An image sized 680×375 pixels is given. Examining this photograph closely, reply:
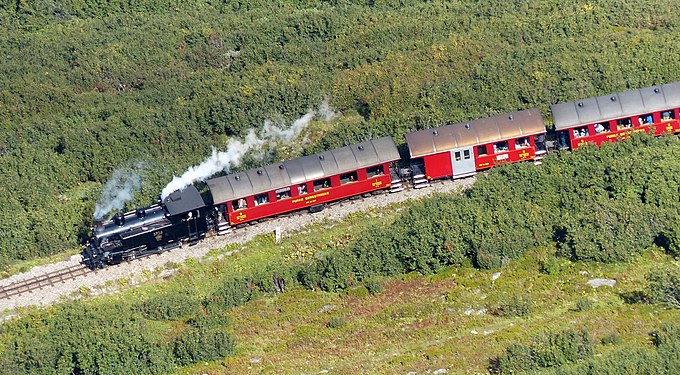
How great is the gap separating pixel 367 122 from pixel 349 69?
1053 centimetres

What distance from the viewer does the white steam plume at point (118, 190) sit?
55812 mm

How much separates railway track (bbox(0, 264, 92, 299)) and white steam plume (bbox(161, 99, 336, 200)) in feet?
20.1

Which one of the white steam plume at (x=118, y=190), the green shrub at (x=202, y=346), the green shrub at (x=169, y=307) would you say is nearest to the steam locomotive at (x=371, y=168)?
the white steam plume at (x=118, y=190)

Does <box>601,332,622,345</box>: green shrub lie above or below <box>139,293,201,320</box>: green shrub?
below

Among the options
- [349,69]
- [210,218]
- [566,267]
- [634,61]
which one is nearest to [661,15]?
[634,61]

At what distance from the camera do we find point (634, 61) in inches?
2751

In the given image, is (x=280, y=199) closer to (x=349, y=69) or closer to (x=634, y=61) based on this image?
(x=349, y=69)

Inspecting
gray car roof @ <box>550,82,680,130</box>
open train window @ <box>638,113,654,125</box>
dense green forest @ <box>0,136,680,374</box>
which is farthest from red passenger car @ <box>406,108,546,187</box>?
open train window @ <box>638,113,654,125</box>

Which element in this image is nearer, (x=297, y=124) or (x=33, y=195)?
(x=33, y=195)

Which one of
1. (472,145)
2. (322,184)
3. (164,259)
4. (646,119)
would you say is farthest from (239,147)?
(646,119)

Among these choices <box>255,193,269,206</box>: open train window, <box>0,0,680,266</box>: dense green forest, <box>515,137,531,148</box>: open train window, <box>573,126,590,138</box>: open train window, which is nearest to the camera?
<box>255,193,269,206</box>: open train window

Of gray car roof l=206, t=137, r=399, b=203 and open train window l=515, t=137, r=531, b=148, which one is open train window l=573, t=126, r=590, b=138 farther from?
gray car roof l=206, t=137, r=399, b=203

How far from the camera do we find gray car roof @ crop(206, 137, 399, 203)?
5503 cm

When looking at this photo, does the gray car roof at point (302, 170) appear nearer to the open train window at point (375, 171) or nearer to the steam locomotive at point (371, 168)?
the steam locomotive at point (371, 168)
